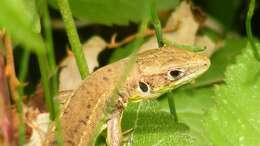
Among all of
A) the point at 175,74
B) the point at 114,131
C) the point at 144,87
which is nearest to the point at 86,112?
the point at 114,131

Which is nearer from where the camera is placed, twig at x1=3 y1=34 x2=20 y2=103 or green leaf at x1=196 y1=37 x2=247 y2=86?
twig at x1=3 y1=34 x2=20 y2=103

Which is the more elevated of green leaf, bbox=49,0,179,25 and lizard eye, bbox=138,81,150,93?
green leaf, bbox=49,0,179,25

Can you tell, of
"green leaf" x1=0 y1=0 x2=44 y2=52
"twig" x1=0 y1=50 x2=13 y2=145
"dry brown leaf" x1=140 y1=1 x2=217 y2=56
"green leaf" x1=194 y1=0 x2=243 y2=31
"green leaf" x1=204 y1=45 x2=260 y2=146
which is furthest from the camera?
"green leaf" x1=194 y1=0 x2=243 y2=31

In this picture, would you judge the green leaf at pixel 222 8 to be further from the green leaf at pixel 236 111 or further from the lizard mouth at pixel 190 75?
the lizard mouth at pixel 190 75

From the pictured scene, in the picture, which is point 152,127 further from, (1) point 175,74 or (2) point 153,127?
(1) point 175,74

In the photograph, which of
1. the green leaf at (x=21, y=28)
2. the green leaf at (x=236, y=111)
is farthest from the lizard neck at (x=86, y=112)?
the green leaf at (x=21, y=28)

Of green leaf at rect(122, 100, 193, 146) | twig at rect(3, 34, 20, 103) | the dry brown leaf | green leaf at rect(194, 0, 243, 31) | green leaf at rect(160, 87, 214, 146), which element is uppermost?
green leaf at rect(194, 0, 243, 31)

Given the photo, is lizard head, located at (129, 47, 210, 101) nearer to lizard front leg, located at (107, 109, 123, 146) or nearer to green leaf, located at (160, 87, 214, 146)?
lizard front leg, located at (107, 109, 123, 146)

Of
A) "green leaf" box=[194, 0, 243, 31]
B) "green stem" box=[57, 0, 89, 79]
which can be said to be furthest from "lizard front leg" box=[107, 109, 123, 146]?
"green leaf" box=[194, 0, 243, 31]
